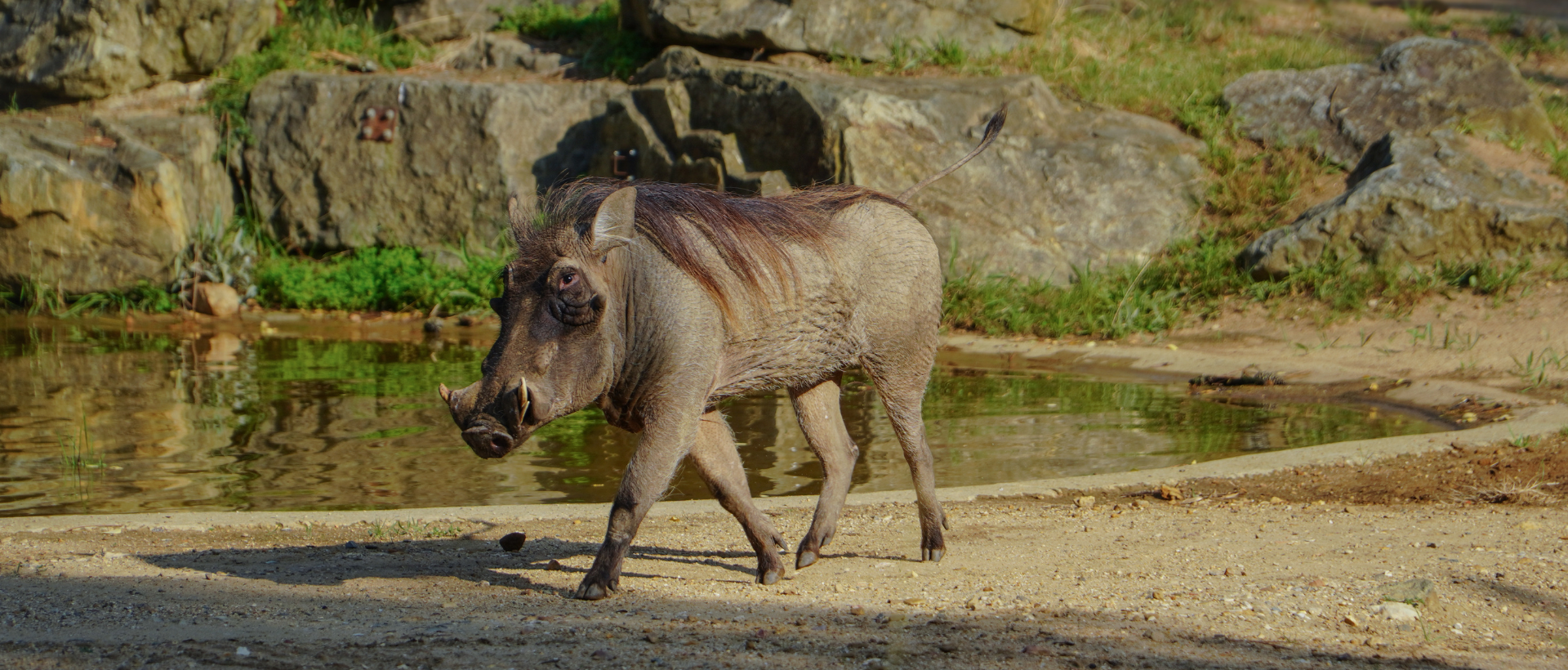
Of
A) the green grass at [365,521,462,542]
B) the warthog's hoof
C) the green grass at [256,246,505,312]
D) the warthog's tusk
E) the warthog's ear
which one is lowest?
the green grass at [256,246,505,312]

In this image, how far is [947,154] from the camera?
1129 centimetres

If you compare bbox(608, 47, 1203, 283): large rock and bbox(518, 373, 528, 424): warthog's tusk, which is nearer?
bbox(518, 373, 528, 424): warthog's tusk

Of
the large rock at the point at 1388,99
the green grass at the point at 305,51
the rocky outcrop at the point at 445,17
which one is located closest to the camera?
the large rock at the point at 1388,99

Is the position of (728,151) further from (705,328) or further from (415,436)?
(705,328)

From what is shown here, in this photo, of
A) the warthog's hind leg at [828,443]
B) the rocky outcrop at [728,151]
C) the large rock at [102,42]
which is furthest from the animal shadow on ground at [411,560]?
Answer: the large rock at [102,42]

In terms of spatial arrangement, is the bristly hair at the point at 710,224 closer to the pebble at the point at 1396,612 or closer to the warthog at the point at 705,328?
the warthog at the point at 705,328

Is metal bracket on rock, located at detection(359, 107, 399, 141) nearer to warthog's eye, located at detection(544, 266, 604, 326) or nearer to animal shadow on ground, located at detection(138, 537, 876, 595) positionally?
animal shadow on ground, located at detection(138, 537, 876, 595)

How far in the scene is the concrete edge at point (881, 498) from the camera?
500 centimetres

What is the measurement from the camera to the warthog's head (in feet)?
12.3

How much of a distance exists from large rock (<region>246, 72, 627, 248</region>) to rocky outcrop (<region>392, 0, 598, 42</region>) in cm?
150

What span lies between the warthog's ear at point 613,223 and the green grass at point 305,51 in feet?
33.1

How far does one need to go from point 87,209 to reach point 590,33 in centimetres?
511

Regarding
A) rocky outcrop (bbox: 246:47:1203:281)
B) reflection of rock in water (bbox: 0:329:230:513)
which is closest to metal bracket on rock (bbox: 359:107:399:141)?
rocky outcrop (bbox: 246:47:1203:281)

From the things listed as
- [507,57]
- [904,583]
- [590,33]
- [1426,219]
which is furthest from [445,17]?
[904,583]
